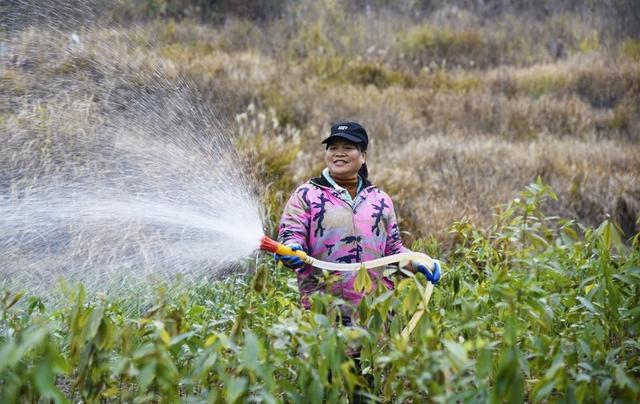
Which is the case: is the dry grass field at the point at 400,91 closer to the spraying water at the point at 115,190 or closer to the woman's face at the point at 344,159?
the spraying water at the point at 115,190

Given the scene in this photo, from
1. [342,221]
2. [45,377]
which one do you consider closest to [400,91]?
[342,221]

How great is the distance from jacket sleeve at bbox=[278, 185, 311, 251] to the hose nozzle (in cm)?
13

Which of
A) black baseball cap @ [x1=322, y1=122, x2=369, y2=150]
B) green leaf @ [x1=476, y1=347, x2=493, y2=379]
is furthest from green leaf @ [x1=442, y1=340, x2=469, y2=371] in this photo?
black baseball cap @ [x1=322, y1=122, x2=369, y2=150]

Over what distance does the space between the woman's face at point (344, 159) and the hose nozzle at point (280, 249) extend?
52 cm

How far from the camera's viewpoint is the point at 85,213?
4383 millimetres

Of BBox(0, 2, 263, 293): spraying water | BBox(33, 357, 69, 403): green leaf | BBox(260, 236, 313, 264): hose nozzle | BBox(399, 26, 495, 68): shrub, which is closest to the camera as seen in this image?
BBox(33, 357, 69, 403): green leaf

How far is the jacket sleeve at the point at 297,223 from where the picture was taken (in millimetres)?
3221

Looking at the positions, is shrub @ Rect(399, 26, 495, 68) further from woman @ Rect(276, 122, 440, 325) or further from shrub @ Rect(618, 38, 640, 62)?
woman @ Rect(276, 122, 440, 325)

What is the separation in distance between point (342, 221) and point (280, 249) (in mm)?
407

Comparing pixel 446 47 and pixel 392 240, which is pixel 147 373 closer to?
pixel 392 240

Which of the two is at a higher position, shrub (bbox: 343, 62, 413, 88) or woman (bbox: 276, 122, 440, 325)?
woman (bbox: 276, 122, 440, 325)

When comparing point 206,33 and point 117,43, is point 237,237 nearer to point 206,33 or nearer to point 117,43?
point 117,43

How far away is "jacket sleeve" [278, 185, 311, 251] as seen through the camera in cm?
322

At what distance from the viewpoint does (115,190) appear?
4875 millimetres
